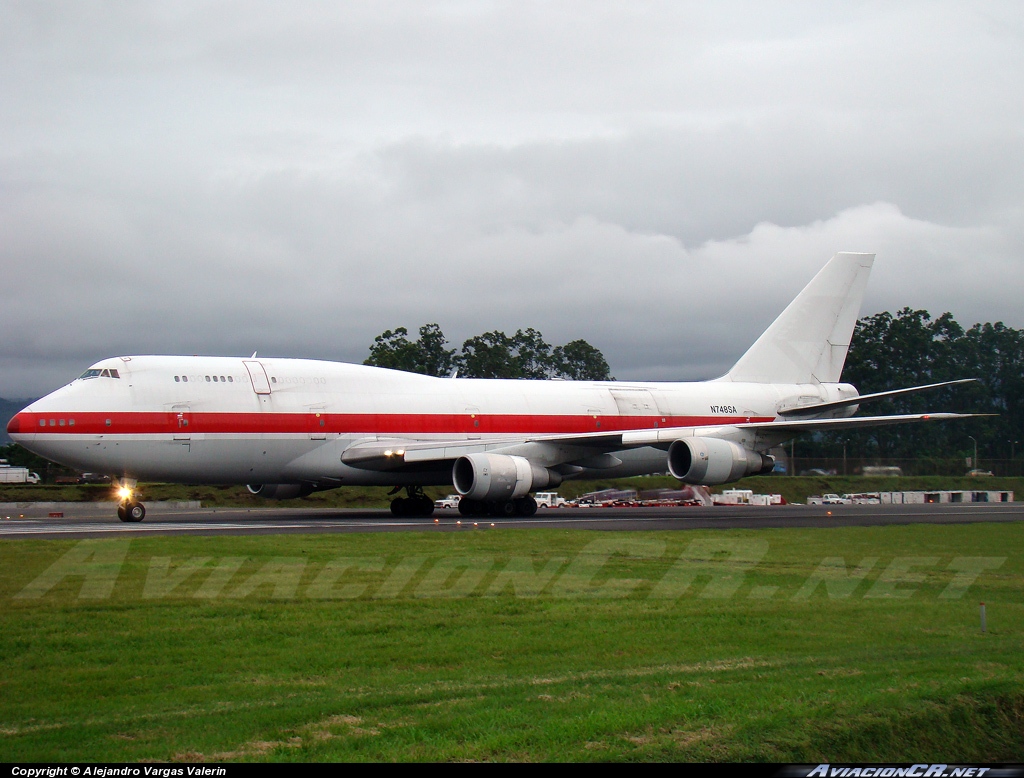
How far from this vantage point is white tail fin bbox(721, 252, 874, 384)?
1827 inches

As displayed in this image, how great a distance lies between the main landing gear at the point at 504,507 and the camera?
34.9 meters

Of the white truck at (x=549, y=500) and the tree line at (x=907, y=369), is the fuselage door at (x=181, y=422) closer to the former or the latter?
the white truck at (x=549, y=500)

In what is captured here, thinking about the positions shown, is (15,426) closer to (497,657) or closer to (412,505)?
(412,505)

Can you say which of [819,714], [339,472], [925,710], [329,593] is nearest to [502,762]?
[819,714]

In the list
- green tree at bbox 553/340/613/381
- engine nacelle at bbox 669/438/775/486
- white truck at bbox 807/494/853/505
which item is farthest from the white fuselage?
green tree at bbox 553/340/613/381

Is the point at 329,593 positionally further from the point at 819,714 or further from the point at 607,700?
the point at 819,714

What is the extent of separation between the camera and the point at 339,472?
3397cm

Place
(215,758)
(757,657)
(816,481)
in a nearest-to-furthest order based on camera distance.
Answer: (215,758) → (757,657) → (816,481)

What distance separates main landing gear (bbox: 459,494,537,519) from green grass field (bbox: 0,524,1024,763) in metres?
16.6

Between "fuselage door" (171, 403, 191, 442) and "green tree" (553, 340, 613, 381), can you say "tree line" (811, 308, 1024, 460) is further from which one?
"fuselage door" (171, 403, 191, 442)

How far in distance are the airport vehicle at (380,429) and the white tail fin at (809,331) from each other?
10.1 feet

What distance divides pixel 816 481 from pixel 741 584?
164 feet

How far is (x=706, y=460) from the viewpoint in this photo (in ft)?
112

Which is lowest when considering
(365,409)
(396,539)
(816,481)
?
(816,481)
